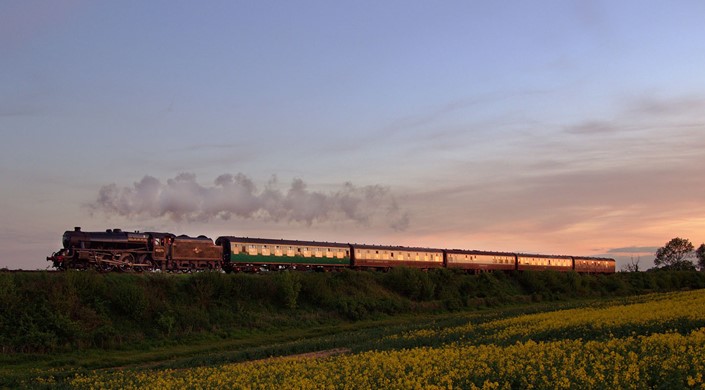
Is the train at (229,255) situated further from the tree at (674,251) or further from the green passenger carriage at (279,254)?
the tree at (674,251)

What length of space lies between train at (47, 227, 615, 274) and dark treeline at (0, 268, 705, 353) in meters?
4.03

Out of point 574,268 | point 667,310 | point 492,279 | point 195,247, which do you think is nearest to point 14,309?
point 195,247

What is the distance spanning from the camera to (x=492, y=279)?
235 feet

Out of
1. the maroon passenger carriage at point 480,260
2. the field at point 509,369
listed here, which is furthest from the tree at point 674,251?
the field at point 509,369

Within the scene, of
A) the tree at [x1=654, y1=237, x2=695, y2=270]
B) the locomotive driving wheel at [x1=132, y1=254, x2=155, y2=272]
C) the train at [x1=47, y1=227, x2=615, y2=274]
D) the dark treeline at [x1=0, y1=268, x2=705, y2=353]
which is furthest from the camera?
the tree at [x1=654, y1=237, x2=695, y2=270]

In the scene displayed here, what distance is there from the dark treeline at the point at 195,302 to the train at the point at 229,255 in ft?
13.2

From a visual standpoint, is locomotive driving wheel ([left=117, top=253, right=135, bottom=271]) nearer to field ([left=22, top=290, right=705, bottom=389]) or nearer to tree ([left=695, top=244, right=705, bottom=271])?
field ([left=22, top=290, right=705, bottom=389])

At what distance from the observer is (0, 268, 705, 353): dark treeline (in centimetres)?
3462

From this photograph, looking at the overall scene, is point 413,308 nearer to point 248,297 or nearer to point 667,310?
point 248,297

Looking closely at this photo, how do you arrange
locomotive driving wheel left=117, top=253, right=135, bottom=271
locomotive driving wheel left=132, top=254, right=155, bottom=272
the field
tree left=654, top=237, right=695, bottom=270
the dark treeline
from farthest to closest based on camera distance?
tree left=654, top=237, right=695, bottom=270 → locomotive driving wheel left=132, top=254, right=155, bottom=272 → locomotive driving wheel left=117, top=253, right=135, bottom=271 → the dark treeline → the field

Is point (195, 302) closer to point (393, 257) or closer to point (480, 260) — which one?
point (393, 257)

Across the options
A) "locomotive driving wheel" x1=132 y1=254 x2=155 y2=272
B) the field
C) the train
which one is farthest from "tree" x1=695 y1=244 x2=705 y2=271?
the field

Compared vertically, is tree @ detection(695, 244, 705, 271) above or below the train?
Result: below

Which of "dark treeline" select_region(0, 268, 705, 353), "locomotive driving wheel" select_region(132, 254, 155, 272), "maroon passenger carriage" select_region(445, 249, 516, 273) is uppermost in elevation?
"locomotive driving wheel" select_region(132, 254, 155, 272)
